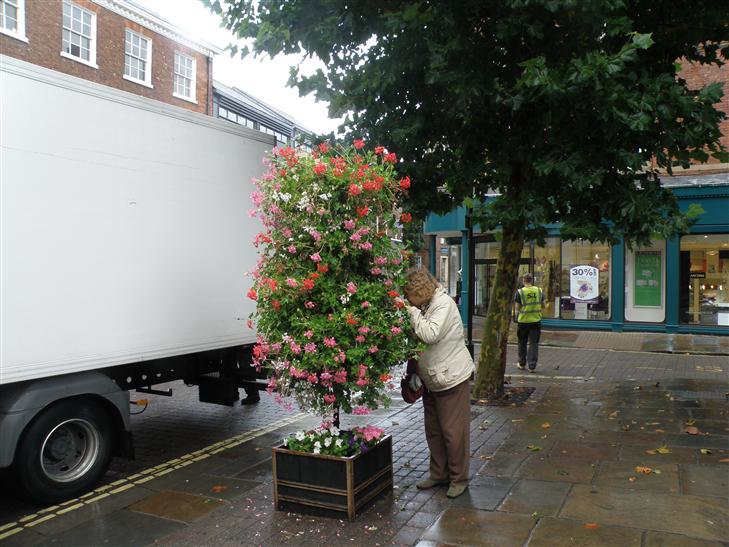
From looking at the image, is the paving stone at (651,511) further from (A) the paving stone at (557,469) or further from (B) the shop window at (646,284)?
(B) the shop window at (646,284)

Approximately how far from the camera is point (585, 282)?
60.3ft

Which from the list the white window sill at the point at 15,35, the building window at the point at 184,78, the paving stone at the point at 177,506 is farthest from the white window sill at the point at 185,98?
the paving stone at the point at 177,506

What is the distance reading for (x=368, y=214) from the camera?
4.46 metres

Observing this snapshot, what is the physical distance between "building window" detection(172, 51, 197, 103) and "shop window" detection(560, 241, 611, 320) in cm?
1670

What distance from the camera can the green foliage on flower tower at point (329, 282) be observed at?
427cm

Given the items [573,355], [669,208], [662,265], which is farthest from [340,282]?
[662,265]

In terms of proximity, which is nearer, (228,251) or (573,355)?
(228,251)

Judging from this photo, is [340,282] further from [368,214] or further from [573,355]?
[573,355]

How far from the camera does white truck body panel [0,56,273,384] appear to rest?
176 inches

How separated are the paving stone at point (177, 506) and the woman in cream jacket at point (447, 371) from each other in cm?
195

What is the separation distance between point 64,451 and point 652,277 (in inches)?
663

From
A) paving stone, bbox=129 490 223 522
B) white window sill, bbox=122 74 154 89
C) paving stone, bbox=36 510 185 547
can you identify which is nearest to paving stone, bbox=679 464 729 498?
paving stone, bbox=129 490 223 522

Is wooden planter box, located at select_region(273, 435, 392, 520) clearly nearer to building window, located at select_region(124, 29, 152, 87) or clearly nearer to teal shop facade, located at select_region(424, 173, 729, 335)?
teal shop facade, located at select_region(424, 173, 729, 335)

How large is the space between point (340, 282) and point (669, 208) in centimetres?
417
